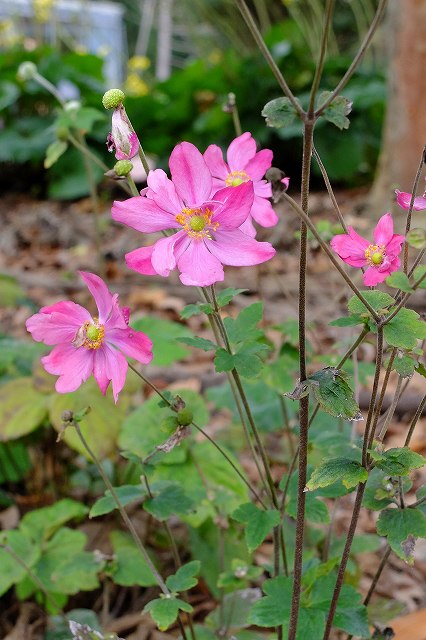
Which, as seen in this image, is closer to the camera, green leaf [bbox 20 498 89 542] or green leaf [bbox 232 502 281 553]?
green leaf [bbox 232 502 281 553]

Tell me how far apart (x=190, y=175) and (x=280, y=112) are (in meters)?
0.12

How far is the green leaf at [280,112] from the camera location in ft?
2.61

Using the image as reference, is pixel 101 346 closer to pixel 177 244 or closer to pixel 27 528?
pixel 177 244

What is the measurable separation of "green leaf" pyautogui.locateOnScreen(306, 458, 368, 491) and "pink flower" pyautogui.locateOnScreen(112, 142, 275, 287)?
0.26 metres

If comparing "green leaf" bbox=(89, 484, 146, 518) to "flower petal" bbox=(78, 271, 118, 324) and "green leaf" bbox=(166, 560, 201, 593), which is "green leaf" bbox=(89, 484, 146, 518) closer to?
"green leaf" bbox=(166, 560, 201, 593)

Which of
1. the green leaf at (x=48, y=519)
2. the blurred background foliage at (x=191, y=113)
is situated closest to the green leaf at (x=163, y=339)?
the green leaf at (x=48, y=519)

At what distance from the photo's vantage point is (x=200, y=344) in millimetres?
952

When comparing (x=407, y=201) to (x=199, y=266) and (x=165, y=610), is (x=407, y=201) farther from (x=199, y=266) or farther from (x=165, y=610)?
(x=165, y=610)

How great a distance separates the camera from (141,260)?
792 mm

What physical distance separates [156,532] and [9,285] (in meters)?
0.91

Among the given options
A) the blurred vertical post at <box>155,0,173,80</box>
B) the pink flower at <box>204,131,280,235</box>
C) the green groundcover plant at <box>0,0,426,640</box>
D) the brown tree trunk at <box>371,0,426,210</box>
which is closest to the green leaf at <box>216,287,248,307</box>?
the green groundcover plant at <box>0,0,426,640</box>

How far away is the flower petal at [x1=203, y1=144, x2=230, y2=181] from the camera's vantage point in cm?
99

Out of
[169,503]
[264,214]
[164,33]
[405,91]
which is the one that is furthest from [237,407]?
[164,33]

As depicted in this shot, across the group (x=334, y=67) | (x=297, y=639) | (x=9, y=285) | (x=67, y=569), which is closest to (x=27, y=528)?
(x=67, y=569)
